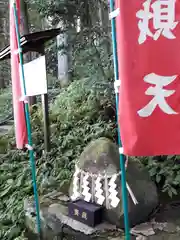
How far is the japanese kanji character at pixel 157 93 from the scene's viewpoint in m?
1.88

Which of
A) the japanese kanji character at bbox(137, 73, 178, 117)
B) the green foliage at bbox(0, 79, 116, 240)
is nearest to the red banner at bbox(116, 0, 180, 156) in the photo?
the japanese kanji character at bbox(137, 73, 178, 117)

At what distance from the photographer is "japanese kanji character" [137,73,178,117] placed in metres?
1.88

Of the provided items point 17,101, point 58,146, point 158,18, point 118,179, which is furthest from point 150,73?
point 58,146

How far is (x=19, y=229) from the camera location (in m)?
3.82

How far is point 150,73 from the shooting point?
1878mm

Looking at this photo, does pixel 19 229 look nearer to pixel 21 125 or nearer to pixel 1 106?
pixel 21 125

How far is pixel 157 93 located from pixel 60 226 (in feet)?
7.14

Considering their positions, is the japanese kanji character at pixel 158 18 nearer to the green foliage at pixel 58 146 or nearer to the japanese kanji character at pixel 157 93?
the japanese kanji character at pixel 157 93

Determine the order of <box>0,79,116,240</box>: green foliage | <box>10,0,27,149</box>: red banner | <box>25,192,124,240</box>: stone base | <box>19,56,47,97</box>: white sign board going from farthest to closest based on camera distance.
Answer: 1. <box>0,79,116,240</box>: green foliage
2. <box>19,56,47,97</box>: white sign board
3. <box>10,0,27,149</box>: red banner
4. <box>25,192,124,240</box>: stone base

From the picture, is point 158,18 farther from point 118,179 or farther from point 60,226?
point 60,226

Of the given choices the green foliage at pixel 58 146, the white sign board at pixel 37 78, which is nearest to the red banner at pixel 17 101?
the white sign board at pixel 37 78

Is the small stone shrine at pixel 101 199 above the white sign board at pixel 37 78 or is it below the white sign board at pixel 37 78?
below

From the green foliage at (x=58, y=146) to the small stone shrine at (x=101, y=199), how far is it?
2.48ft

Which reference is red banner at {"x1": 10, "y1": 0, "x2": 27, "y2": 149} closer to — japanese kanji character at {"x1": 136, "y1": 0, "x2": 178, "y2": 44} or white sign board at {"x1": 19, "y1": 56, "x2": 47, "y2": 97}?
white sign board at {"x1": 19, "y1": 56, "x2": 47, "y2": 97}
